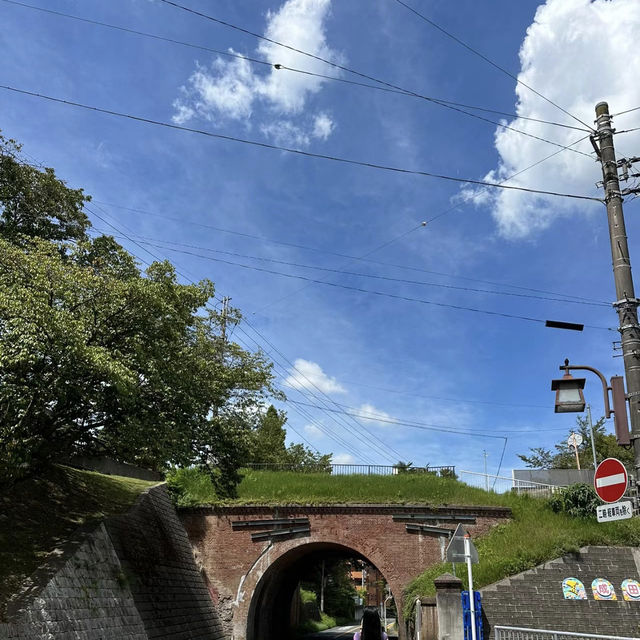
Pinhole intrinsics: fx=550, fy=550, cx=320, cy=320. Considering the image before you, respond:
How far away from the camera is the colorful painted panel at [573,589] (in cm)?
1676

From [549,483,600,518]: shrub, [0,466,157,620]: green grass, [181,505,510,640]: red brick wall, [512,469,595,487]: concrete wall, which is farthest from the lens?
[512,469,595,487]: concrete wall

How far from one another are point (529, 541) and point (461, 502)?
3.79m

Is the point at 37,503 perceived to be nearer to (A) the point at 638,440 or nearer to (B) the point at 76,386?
(B) the point at 76,386

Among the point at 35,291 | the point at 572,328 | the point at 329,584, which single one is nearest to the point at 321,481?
the point at 35,291

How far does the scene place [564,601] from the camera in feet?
54.6

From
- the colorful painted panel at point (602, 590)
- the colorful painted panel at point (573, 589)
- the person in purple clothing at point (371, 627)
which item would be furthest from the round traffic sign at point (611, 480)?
the colorful painted panel at point (602, 590)

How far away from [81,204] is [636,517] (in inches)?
814

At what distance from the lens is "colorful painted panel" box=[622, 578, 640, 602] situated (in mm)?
16828

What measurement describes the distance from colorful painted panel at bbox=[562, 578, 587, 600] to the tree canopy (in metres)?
10.6

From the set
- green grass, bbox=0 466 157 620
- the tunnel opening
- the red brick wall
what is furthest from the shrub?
green grass, bbox=0 466 157 620

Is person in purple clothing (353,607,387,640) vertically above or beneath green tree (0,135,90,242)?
beneath

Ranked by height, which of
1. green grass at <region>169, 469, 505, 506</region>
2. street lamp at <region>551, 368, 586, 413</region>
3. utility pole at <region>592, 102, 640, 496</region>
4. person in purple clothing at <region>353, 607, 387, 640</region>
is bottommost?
person in purple clothing at <region>353, 607, 387, 640</region>

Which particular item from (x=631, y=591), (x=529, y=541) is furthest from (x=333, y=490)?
(x=631, y=591)

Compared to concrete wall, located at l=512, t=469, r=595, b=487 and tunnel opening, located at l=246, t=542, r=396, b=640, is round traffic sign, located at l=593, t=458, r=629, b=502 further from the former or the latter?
concrete wall, located at l=512, t=469, r=595, b=487
